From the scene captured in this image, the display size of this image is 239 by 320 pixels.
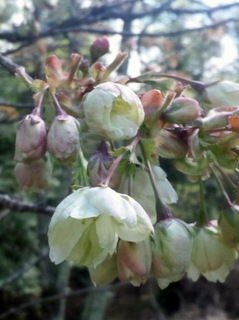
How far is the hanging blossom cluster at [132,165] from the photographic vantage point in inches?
24.6

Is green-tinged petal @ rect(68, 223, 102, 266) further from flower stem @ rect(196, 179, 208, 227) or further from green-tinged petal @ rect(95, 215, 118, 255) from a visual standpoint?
flower stem @ rect(196, 179, 208, 227)

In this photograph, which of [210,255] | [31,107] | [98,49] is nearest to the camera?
[210,255]

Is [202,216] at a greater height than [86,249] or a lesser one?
lesser

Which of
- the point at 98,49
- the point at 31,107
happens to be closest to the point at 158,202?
the point at 98,49

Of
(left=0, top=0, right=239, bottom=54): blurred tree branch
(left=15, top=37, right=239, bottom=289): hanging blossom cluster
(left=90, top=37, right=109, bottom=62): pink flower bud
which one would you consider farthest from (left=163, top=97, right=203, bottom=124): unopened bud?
(left=0, top=0, right=239, bottom=54): blurred tree branch

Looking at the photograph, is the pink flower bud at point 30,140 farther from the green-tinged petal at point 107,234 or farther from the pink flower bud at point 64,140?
the green-tinged petal at point 107,234

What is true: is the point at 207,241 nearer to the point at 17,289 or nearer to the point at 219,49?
the point at 17,289

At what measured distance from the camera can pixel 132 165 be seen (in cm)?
68

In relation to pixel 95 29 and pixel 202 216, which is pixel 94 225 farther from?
pixel 95 29

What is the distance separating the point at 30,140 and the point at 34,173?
0.09 metres

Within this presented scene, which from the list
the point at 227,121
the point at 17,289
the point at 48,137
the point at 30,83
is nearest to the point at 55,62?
the point at 30,83

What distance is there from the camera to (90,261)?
64 centimetres

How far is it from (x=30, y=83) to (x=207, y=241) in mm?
313

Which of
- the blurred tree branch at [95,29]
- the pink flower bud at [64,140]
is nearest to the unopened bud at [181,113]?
the pink flower bud at [64,140]
